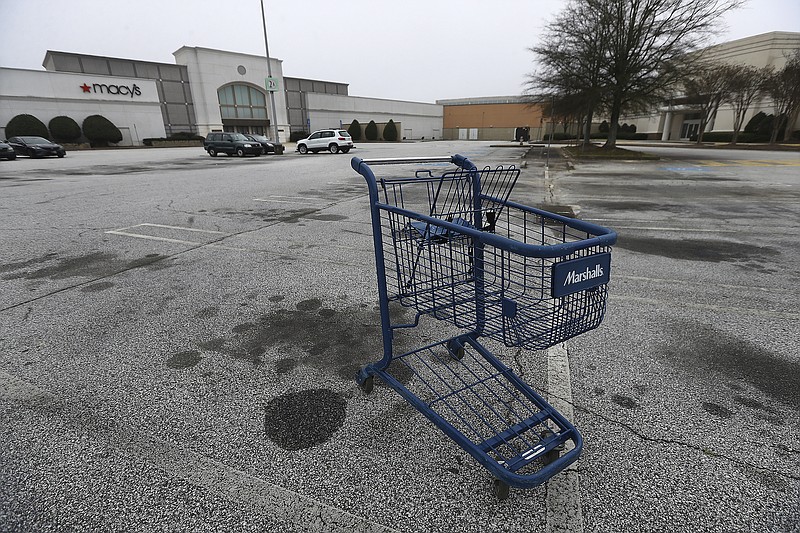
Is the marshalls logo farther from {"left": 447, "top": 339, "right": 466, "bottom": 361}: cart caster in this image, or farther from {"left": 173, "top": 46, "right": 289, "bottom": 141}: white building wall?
{"left": 173, "top": 46, "right": 289, "bottom": 141}: white building wall

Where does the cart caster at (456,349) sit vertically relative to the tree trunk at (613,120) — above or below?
below

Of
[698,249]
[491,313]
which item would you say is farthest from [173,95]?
[491,313]

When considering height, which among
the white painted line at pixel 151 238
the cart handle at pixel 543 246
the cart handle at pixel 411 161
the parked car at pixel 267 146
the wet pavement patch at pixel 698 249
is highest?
the parked car at pixel 267 146

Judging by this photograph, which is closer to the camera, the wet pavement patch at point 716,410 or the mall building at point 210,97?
the wet pavement patch at point 716,410

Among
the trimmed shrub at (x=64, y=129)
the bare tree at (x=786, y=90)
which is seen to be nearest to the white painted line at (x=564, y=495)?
the bare tree at (x=786, y=90)

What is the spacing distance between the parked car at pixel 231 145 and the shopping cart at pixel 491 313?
25.3 m

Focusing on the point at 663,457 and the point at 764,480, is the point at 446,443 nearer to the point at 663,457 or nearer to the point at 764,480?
the point at 663,457

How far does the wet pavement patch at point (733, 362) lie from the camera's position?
2.56 meters

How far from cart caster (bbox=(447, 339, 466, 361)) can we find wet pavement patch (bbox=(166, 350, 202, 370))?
1.85 m

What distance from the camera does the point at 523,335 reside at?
1841 millimetres

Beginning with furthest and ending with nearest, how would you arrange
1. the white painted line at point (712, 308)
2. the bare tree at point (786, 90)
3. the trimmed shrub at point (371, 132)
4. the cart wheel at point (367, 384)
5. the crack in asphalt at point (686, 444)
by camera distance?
the trimmed shrub at point (371, 132) < the bare tree at point (786, 90) < the white painted line at point (712, 308) < the cart wheel at point (367, 384) < the crack in asphalt at point (686, 444)

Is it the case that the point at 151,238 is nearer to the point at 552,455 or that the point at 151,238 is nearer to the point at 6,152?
the point at 552,455

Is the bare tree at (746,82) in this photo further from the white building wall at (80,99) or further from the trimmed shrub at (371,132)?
the white building wall at (80,99)

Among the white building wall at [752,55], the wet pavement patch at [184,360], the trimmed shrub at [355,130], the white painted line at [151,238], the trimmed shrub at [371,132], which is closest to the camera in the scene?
the wet pavement patch at [184,360]
